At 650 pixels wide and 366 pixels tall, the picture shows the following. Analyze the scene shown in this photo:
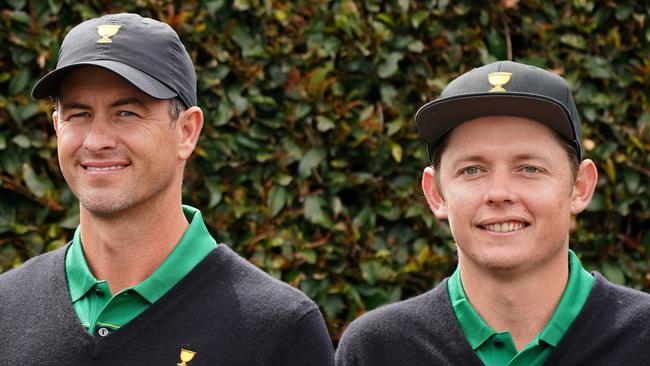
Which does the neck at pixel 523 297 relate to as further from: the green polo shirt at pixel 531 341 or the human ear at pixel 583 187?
the human ear at pixel 583 187

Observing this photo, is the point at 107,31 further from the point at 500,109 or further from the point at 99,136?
the point at 500,109

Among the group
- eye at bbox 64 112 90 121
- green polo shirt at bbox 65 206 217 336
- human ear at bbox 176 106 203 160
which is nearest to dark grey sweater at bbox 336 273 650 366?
green polo shirt at bbox 65 206 217 336

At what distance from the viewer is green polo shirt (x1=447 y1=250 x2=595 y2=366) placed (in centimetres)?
319

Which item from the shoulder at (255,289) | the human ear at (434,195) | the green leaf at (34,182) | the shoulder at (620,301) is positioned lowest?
the green leaf at (34,182)

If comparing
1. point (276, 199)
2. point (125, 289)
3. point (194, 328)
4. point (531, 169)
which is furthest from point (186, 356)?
point (276, 199)

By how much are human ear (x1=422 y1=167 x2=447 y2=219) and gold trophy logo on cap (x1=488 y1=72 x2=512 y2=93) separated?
324mm

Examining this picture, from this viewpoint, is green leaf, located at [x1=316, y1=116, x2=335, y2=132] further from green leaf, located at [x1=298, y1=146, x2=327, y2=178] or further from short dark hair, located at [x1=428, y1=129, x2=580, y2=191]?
short dark hair, located at [x1=428, y1=129, x2=580, y2=191]

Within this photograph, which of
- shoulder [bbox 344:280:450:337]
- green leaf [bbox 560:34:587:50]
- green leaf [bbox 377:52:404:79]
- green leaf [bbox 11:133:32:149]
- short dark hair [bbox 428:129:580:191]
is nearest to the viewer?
short dark hair [bbox 428:129:580:191]

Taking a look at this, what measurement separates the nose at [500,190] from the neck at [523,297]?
0.20m

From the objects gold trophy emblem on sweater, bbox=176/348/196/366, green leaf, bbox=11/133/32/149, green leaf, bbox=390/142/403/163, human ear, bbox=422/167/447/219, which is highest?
human ear, bbox=422/167/447/219

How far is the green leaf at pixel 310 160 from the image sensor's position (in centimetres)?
473

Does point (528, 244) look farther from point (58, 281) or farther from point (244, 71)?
point (244, 71)

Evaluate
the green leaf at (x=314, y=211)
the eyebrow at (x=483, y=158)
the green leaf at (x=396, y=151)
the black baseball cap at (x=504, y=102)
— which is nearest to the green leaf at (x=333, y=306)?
the green leaf at (x=314, y=211)

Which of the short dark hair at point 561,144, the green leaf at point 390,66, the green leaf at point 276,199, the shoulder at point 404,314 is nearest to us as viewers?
the short dark hair at point 561,144
